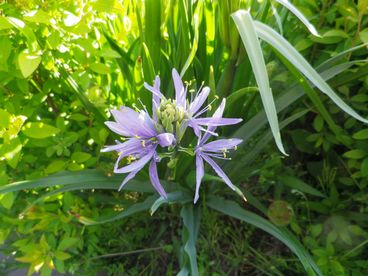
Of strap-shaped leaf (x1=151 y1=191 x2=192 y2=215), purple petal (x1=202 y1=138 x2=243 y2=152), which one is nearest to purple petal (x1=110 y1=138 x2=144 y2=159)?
purple petal (x1=202 y1=138 x2=243 y2=152)

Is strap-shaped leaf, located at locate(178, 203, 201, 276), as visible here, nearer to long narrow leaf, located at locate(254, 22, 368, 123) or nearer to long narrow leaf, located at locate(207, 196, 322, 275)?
long narrow leaf, located at locate(207, 196, 322, 275)

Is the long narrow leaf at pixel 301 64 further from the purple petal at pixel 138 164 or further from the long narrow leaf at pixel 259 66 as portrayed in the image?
the purple petal at pixel 138 164

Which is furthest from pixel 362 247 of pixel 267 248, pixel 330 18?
pixel 330 18

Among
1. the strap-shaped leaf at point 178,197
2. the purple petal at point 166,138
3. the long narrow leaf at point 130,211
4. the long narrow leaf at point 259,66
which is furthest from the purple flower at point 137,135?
the long narrow leaf at point 130,211

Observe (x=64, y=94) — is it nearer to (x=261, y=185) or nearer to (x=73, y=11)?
(x=73, y=11)

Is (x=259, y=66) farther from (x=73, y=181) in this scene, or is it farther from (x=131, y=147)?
(x=73, y=181)

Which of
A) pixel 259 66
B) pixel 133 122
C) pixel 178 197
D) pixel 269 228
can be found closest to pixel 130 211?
pixel 178 197

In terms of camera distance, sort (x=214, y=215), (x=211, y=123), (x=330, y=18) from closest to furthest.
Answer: (x=211, y=123), (x=330, y=18), (x=214, y=215)
